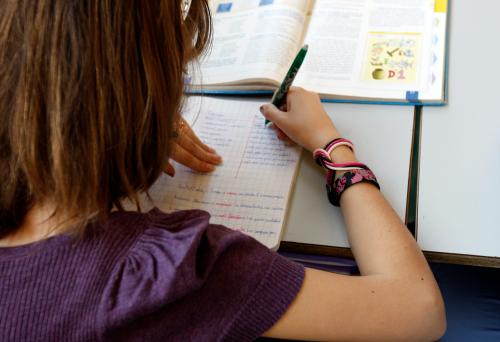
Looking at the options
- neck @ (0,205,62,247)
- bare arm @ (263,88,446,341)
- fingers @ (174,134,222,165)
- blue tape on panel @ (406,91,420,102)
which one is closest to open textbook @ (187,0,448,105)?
blue tape on panel @ (406,91,420,102)

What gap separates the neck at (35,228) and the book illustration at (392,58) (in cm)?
58

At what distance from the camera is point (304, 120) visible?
77 cm

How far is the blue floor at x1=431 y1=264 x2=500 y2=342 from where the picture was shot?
73 cm

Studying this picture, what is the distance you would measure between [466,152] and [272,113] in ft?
0.99

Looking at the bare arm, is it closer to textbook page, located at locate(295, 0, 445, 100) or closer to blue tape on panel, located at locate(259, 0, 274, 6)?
textbook page, located at locate(295, 0, 445, 100)

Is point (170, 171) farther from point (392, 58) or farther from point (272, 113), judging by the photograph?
point (392, 58)

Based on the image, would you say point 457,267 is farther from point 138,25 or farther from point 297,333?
point 138,25

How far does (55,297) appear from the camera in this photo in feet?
1.55

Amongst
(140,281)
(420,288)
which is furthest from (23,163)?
(420,288)

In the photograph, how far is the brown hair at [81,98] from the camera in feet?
1.45

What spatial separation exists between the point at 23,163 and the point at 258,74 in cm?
49

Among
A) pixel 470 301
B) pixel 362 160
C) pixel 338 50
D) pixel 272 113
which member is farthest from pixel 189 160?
pixel 470 301

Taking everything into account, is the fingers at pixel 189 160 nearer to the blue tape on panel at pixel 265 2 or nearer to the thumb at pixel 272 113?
the thumb at pixel 272 113

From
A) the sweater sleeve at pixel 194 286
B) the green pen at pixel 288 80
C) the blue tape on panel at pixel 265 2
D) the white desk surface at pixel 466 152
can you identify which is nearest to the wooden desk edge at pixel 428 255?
the white desk surface at pixel 466 152
